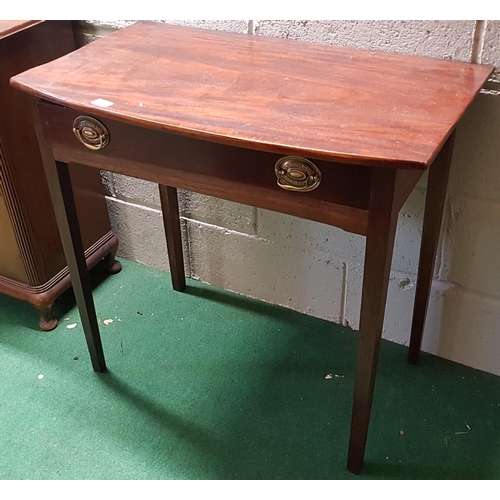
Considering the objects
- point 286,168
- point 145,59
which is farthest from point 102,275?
point 286,168

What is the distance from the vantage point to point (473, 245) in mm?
1235

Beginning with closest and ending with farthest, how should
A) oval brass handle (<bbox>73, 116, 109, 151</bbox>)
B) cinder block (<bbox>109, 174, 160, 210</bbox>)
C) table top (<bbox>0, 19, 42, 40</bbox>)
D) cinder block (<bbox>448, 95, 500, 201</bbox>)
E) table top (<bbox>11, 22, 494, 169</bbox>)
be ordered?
table top (<bbox>11, 22, 494, 169</bbox>), oval brass handle (<bbox>73, 116, 109, 151</bbox>), cinder block (<bbox>448, 95, 500, 201</bbox>), table top (<bbox>0, 19, 42, 40</bbox>), cinder block (<bbox>109, 174, 160, 210</bbox>)

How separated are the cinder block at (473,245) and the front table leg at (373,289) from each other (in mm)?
380

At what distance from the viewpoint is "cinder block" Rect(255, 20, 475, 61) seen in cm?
106

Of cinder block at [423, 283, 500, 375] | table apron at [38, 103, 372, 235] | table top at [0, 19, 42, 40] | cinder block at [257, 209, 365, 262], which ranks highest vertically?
table top at [0, 19, 42, 40]

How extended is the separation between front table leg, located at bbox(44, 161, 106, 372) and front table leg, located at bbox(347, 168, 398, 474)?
59 centimetres

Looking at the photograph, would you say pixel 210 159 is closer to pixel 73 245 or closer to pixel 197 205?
pixel 73 245

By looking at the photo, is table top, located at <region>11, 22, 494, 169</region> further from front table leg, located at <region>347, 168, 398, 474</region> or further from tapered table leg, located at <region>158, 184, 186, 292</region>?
tapered table leg, located at <region>158, 184, 186, 292</region>

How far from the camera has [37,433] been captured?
4.12 feet

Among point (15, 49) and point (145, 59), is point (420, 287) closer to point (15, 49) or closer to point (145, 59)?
point (145, 59)

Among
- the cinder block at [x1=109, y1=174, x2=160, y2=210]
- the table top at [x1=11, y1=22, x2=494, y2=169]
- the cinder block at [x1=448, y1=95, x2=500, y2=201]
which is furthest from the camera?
the cinder block at [x1=109, y1=174, x2=160, y2=210]

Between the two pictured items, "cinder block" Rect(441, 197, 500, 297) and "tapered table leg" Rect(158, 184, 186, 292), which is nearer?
"cinder block" Rect(441, 197, 500, 297)

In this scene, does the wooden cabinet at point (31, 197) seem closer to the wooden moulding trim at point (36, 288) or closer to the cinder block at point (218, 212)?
the wooden moulding trim at point (36, 288)

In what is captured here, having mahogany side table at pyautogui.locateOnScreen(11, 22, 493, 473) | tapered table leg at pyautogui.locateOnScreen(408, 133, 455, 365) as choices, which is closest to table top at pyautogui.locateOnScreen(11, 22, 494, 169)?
mahogany side table at pyautogui.locateOnScreen(11, 22, 493, 473)
